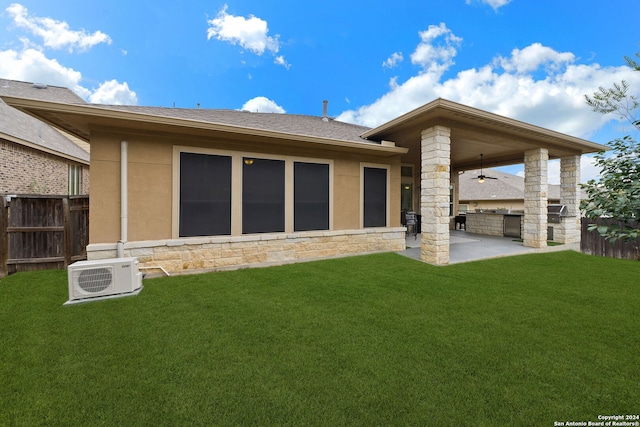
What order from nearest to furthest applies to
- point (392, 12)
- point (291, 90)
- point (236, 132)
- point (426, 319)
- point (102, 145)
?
point (426, 319), point (102, 145), point (236, 132), point (392, 12), point (291, 90)

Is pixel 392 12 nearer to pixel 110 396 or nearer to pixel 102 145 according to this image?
pixel 102 145

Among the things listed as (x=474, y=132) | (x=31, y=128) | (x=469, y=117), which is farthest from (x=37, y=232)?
(x=474, y=132)

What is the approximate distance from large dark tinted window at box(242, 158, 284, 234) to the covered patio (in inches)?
119

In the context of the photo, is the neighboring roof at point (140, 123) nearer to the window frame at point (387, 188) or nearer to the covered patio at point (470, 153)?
the window frame at point (387, 188)

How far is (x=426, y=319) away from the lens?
320 cm

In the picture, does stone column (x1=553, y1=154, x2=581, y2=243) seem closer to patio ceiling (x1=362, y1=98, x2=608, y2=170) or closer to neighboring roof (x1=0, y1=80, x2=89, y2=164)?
patio ceiling (x1=362, y1=98, x2=608, y2=170)

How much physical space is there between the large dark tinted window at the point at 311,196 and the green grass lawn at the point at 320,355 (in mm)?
2274

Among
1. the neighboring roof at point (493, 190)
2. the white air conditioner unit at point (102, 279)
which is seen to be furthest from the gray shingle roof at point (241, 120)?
the neighboring roof at point (493, 190)

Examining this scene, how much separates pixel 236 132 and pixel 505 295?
18.8ft

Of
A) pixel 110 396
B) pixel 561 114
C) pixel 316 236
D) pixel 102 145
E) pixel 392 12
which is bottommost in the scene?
Answer: pixel 110 396

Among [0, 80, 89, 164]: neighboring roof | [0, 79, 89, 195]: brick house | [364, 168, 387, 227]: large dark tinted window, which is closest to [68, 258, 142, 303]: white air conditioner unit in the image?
[364, 168, 387, 227]: large dark tinted window

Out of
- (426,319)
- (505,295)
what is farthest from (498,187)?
(426,319)

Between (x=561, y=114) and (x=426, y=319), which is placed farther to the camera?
(x=561, y=114)

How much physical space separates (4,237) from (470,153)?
13131mm
